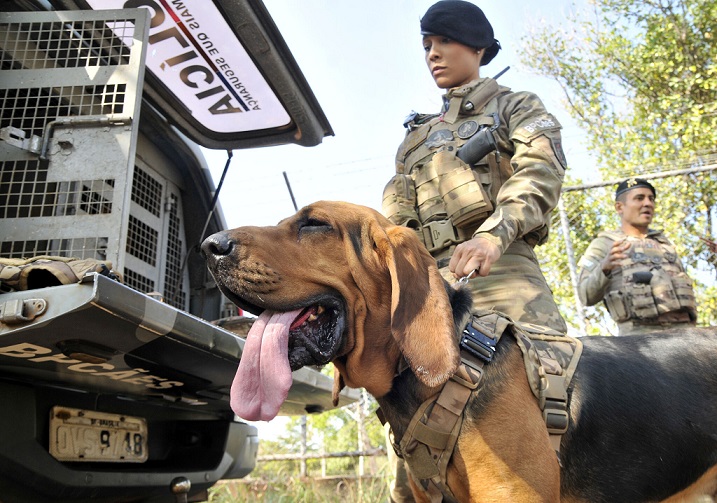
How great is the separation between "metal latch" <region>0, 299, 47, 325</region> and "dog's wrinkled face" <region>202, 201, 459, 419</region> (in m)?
0.51

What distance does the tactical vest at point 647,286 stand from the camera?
5.25 meters

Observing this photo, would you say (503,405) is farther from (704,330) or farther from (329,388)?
(329,388)

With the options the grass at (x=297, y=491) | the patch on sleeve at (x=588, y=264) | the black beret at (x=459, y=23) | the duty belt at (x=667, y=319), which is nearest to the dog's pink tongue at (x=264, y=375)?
the black beret at (x=459, y=23)

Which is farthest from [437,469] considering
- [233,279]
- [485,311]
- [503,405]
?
[233,279]

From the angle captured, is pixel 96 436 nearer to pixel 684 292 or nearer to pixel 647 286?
pixel 647 286

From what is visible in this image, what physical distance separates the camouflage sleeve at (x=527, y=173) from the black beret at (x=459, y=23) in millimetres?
425

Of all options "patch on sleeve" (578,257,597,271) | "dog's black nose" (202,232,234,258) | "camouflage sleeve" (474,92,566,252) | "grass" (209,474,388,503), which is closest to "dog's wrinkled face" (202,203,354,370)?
"dog's black nose" (202,232,234,258)

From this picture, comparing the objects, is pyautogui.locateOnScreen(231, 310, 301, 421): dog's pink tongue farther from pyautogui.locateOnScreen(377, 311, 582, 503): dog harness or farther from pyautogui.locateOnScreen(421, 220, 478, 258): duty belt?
pyautogui.locateOnScreen(421, 220, 478, 258): duty belt

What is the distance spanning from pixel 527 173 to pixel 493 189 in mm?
340

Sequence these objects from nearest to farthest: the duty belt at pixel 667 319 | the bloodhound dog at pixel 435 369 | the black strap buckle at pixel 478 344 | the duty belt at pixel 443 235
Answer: the bloodhound dog at pixel 435 369
the black strap buckle at pixel 478 344
the duty belt at pixel 443 235
the duty belt at pixel 667 319

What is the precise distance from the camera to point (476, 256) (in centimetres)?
244

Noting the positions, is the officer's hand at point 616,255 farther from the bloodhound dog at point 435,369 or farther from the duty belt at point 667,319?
the bloodhound dog at point 435,369

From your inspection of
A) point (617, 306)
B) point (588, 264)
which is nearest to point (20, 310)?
point (617, 306)

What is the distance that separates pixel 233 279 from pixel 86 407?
110cm
